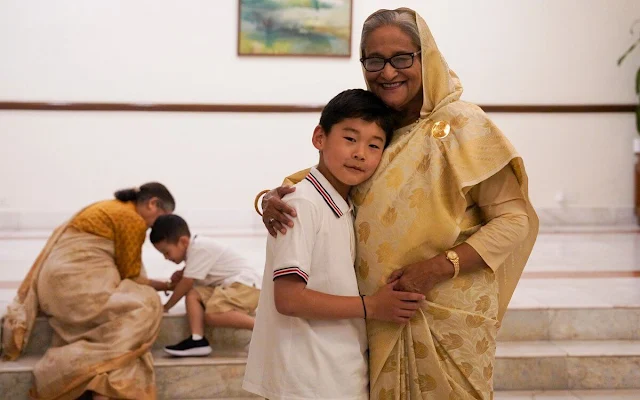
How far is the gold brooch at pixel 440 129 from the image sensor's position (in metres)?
1.85

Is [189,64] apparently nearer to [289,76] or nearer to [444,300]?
[289,76]

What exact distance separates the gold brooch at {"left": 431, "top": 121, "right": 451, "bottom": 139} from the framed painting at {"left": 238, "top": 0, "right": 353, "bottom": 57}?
19.7 feet

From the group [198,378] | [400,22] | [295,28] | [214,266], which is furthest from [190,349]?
[295,28]

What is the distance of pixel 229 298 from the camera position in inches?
157

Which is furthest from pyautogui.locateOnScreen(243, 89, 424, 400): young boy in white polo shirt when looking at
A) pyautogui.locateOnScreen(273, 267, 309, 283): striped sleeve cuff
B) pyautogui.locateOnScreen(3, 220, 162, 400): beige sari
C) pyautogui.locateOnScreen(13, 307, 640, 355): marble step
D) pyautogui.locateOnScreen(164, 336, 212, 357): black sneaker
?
pyautogui.locateOnScreen(13, 307, 640, 355): marble step

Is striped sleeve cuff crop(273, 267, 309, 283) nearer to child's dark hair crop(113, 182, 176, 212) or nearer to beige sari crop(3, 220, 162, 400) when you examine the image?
beige sari crop(3, 220, 162, 400)

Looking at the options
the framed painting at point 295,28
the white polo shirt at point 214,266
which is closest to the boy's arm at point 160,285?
the white polo shirt at point 214,266

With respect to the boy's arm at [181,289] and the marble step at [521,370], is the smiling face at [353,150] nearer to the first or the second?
the marble step at [521,370]

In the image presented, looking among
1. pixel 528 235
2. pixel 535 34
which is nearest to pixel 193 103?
pixel 535 34

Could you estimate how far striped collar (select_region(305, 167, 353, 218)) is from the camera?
182 cm

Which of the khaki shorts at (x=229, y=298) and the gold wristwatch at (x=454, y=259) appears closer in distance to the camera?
the gold wristwatch at (x=454, y=259)

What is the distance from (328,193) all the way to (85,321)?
2.28 m

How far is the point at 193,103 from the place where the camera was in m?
7.65

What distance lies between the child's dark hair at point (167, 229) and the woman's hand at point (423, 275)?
94.8 inches
